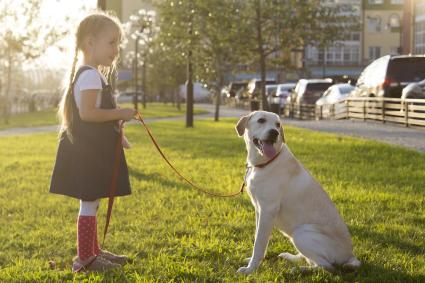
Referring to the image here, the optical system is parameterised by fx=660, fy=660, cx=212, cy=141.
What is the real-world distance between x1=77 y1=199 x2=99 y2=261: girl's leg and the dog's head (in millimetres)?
1248

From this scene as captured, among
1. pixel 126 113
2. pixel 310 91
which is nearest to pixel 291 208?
pixel 126 113

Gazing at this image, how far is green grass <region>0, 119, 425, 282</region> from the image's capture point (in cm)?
474

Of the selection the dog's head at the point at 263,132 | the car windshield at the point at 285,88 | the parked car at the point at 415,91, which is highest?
the car windshield at the point at 285,88

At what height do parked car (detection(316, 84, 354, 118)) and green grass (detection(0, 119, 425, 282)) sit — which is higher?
parked car (detection(316, 84, 354, 118))

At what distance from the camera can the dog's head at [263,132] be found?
4801mm

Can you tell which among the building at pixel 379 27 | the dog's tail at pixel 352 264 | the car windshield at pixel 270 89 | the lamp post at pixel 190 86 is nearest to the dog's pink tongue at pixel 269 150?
the dog's tail at pixel 352 264

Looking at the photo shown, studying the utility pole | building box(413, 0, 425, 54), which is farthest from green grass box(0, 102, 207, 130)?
building box(413, 0, 425, 54)

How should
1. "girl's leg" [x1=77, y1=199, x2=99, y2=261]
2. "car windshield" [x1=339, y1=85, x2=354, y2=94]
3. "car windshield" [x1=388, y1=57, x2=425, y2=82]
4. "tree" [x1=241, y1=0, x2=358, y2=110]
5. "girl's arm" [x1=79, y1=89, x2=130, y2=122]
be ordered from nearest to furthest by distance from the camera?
"girl's arm" [x1=79, y1=89, x2=130, y2=122] < "girl's leg" [x1=77, y1=199, x2=99, y2=261] < "car windshield" [x1=388, y1=57, x2=425, y2=82] < "tree" [x1=241, y1=0, x2=358, y2=110] < "car windshield" [x1=339, y1=85, x2=354, y2=94]

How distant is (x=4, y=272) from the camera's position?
477cm

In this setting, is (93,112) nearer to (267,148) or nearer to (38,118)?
(267,148)

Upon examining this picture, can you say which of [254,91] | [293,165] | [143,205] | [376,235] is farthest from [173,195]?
[254,91]

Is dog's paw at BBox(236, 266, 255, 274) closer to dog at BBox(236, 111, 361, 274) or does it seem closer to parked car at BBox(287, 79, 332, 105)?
dog at BBox(236, 111, 361, 274)

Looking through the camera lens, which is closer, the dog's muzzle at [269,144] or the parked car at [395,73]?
the dog's muzzle at [269,144]

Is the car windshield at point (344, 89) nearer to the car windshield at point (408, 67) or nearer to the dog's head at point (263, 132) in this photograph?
the car windshield at point (408, 67)
